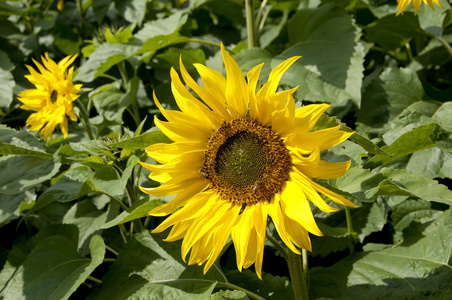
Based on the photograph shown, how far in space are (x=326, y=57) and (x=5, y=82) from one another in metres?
1.59

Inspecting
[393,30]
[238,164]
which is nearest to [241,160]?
[238,164]

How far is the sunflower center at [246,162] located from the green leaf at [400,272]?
20.6 inches

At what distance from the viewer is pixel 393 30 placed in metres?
2.38

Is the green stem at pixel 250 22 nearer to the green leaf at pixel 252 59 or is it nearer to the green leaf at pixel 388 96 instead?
the green leaf at pixel 252 59

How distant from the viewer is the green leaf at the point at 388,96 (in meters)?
2.08

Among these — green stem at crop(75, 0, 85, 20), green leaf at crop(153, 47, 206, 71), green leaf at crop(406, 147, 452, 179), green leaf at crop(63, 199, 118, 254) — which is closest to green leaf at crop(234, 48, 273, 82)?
green leaf at crop(153, 47, 206, 71)

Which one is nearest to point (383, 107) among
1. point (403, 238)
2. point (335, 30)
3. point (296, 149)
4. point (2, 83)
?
point (335, 30)

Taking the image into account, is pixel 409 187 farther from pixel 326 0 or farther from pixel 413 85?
pixel 326 0

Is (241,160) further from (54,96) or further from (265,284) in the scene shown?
(54,96)

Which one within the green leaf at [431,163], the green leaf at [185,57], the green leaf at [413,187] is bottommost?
the green leaf at [431,163]

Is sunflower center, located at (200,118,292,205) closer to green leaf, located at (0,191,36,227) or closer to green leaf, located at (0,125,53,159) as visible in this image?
green leaf, located at (0,125,53,159)

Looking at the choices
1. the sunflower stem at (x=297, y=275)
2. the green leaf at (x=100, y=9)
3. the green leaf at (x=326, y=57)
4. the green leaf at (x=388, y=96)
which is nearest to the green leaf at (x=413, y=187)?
the sunflower stem at (x=297, y=275)

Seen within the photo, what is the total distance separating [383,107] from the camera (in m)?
2.09

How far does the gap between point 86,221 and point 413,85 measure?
146cm
